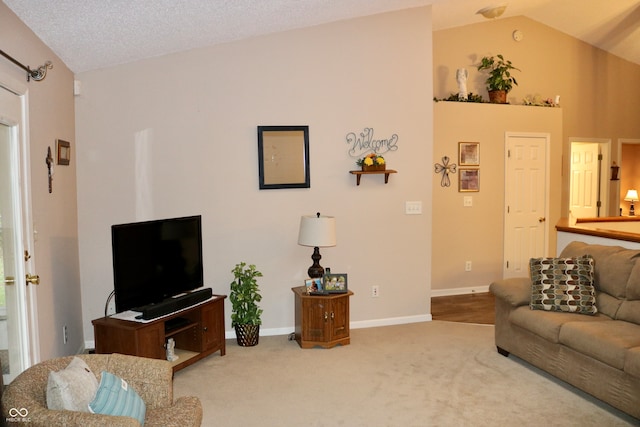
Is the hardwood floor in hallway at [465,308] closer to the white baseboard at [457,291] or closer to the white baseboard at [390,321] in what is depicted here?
the white baseboard at [457,291]

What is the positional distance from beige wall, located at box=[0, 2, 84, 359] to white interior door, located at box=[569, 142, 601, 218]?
670cm

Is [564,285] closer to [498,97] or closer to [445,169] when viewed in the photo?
[445,169]

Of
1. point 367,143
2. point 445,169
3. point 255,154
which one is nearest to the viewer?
point 255,154

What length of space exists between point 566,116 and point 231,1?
5.41m

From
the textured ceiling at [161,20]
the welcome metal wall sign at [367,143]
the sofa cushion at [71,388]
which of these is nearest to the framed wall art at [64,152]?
the textured ceiling at [161,20]

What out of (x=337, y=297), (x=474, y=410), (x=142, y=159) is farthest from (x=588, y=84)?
(x=142, y=159)

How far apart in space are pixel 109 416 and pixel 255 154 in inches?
118

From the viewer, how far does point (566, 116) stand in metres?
6.83

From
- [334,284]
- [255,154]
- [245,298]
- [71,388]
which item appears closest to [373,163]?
[255,154]

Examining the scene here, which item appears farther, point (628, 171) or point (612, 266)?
point (628, 171)

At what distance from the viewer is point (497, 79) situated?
6.08 metres

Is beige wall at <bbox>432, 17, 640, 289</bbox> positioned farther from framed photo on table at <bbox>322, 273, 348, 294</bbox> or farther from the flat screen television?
the flat screen television

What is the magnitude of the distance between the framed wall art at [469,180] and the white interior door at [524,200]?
1.46 ft

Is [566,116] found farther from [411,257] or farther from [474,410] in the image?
[474,410]
